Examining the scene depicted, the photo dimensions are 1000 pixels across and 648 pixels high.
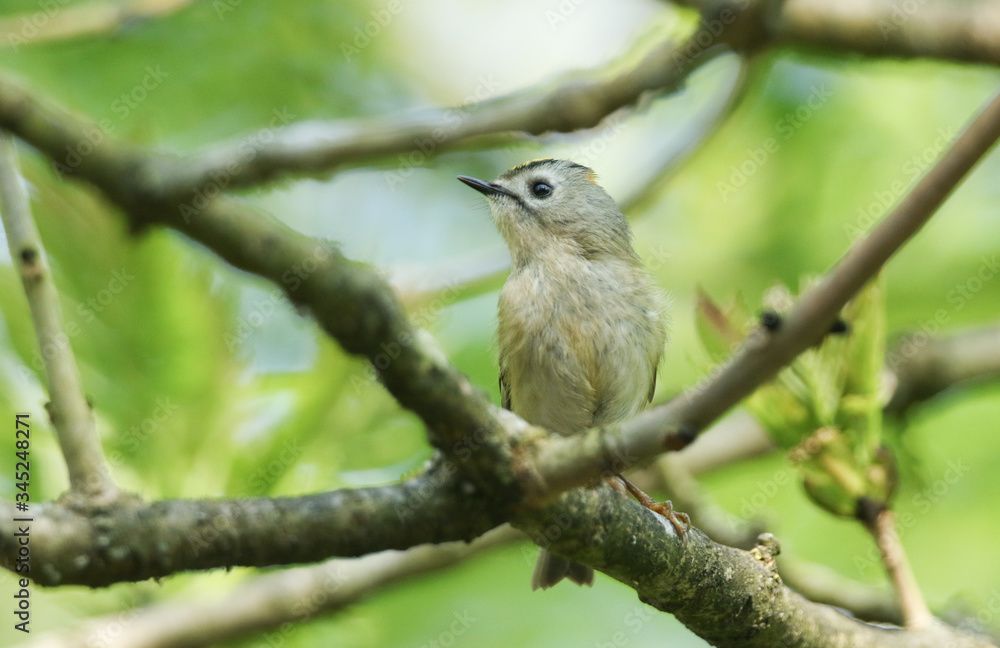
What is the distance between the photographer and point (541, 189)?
618cm

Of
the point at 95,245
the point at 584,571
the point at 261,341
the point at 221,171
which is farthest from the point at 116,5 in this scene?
the point at 584,571

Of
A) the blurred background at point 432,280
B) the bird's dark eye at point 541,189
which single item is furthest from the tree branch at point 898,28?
the bird's dark eye at point 541,189

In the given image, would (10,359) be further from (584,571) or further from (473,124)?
(584,571)

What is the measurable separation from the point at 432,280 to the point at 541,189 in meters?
1.52

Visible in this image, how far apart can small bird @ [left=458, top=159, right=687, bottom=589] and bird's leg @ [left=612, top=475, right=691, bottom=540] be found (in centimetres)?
102

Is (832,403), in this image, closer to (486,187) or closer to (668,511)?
(668,511)

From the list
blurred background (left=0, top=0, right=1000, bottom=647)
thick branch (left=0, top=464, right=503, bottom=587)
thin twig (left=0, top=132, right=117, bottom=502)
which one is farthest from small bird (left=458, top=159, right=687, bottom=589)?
thin twig (left=0, top=132, right=117, bottom=502)

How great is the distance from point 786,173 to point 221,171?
434 centimetres

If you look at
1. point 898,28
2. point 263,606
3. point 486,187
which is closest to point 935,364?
point 898,28

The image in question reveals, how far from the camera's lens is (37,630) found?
4.42 m

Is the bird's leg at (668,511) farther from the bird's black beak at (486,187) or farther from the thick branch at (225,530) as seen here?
the bird's black beak at (486,187)

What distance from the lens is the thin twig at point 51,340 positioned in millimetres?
2059

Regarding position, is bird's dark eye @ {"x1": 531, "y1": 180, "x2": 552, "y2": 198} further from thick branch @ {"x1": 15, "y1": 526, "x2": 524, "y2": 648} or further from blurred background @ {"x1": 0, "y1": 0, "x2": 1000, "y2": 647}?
thick branch @ {"x1": 15, "y1": 526, "x2": 524, "y2": 648}

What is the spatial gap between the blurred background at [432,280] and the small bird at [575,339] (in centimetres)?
35
